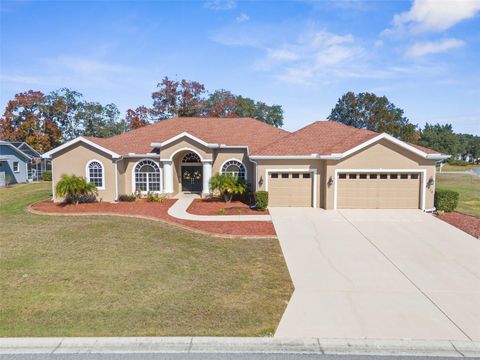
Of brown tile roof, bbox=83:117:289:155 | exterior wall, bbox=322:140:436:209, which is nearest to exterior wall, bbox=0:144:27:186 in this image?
brown tile roof, bbox=83:117:289:155

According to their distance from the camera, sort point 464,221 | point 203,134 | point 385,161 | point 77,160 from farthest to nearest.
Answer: point 203,134
point 77,160
point 385,161
point 464,221

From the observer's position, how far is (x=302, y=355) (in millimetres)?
6148

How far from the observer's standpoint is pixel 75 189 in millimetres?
20000

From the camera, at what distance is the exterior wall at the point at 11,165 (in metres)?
33.8

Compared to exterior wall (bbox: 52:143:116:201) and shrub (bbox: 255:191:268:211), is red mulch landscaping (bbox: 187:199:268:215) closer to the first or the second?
shrub (bbox: 255:191:268:211)

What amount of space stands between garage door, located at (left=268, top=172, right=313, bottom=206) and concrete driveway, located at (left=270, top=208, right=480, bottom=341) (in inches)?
133

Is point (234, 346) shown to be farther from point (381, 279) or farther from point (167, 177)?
point (167, 177)

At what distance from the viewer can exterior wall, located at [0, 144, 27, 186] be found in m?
33.8

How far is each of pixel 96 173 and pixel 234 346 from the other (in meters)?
18.2

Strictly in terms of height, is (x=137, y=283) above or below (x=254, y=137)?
below

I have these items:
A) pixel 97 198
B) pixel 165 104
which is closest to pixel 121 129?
pixel 165 104

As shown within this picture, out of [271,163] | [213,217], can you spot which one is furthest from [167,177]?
[271,163]

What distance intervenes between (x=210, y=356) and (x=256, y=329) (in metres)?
1.20

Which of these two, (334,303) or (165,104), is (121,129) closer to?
(165,104)
